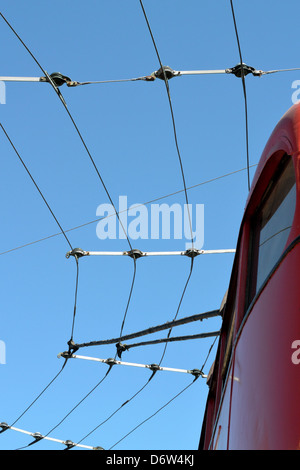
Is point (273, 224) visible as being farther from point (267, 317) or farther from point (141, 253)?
point (141, 253)

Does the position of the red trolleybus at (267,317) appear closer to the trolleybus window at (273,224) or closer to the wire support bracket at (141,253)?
the trolleybus window at (273,224)

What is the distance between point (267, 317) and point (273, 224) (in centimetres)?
128

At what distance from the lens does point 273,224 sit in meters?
6.90

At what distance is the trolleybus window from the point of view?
633 cm

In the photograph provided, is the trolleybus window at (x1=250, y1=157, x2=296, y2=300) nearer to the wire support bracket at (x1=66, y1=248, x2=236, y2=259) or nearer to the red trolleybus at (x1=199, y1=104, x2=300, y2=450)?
the red trolleybus at (x1=199, y1=104, x2=300, y2=450)

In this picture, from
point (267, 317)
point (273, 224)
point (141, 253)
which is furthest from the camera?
point (141, 253)

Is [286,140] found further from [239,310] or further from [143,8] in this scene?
[143,8]

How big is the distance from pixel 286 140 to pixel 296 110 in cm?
29

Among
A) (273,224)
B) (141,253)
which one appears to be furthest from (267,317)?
(141,253)

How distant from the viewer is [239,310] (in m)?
7.16

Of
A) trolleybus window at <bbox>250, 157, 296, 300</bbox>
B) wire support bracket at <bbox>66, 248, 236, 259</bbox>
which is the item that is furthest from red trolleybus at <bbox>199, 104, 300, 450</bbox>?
wire support bracket at <bbox>66, 248, 236, 259</bbox>

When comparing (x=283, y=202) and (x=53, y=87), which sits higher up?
(x=53, y=87)

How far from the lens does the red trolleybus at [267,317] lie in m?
5.21
